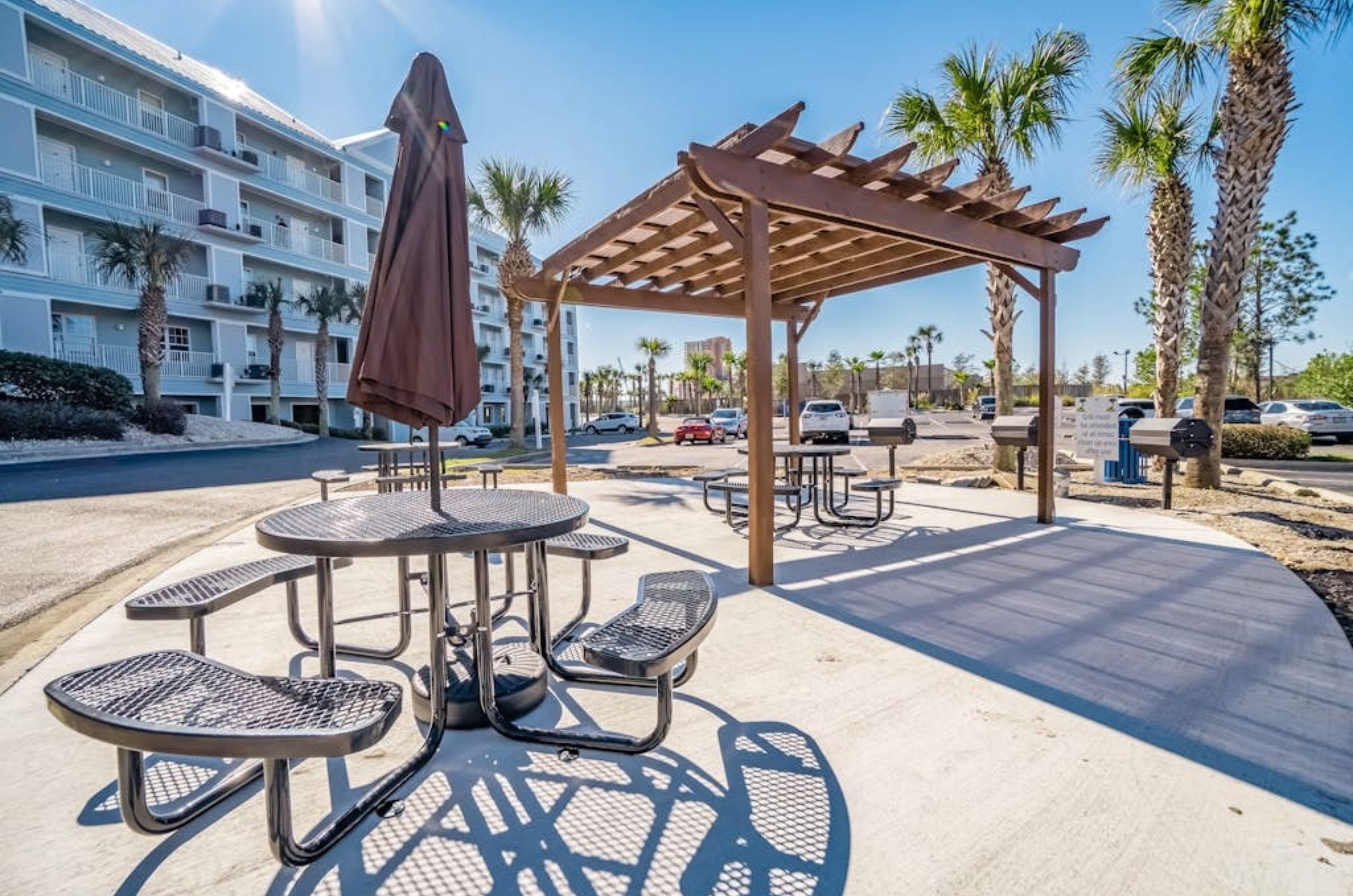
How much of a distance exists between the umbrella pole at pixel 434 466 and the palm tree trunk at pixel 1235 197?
9.50 m

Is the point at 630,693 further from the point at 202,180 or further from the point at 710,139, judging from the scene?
the point at 202,180

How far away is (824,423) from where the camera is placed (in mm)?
20031

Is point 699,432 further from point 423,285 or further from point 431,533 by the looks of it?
point 431,533

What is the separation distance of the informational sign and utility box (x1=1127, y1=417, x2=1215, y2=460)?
1.75 m

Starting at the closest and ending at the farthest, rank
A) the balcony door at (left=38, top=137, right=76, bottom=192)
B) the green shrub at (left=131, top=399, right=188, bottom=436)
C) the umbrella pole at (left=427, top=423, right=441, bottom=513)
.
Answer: the umbrella pole at (left=427, top=423, right=441, bottom=513)
the green shrub at (left=131, top=399, right=188, bottom=436)
the balcony door at (left=38, top=137, right=76, bottom=192)

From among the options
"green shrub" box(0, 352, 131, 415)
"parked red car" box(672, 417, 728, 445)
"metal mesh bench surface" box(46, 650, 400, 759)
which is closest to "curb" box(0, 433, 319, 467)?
"green shrub" box(0, 352, 131, 415)

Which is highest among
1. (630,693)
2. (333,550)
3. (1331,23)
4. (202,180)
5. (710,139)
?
(202,180)

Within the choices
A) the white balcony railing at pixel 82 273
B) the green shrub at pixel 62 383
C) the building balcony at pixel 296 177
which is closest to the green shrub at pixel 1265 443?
the green shrub at pixel 62 383

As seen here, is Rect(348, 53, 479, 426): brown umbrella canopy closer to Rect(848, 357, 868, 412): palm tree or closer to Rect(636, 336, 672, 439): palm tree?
Rect(636, 336, 672, 439): palm tree

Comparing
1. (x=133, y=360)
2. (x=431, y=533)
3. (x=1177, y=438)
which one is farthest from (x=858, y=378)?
(x=431, y=533)

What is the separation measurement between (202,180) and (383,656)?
29.7 metres

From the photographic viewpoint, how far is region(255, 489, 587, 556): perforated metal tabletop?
1799 millimetres

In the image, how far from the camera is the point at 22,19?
18.2 m

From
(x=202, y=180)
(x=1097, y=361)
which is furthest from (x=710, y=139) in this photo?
(x=1097, y=361)
